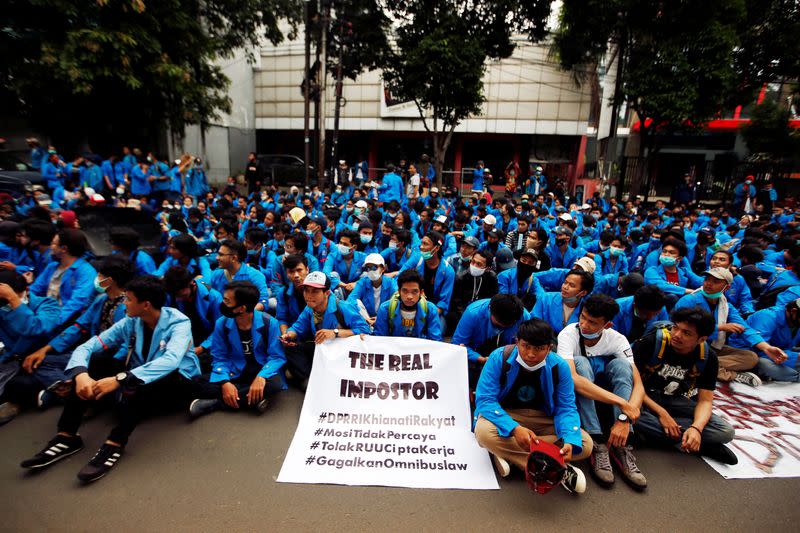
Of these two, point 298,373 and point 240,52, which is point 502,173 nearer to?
point 240,52

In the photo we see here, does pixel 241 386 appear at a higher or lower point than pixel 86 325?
lower

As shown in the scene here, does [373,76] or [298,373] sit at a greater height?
[373,76]

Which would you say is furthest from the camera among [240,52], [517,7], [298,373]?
[240,52]

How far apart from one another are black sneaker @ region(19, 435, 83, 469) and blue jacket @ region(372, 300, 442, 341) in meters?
2.65

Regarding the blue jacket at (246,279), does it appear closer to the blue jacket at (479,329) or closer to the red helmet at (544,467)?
the blue jacket at (479,329)

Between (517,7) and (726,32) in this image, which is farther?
(517,7)

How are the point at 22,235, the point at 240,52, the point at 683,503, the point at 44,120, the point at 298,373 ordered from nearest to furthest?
the point at 683,503 → the point at 298,373 → the point at 22,235 → the point at 44,120 → the point at 240,52

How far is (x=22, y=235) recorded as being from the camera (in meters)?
5.25

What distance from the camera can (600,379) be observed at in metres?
3.59

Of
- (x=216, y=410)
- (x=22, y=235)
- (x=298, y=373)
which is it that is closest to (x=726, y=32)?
(x=298, y=373)

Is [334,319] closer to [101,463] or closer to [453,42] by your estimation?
[101,463]

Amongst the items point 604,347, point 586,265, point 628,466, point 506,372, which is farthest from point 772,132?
point 506,372

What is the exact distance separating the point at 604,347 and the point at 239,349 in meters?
3.26

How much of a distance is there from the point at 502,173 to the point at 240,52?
1774 centimetres
